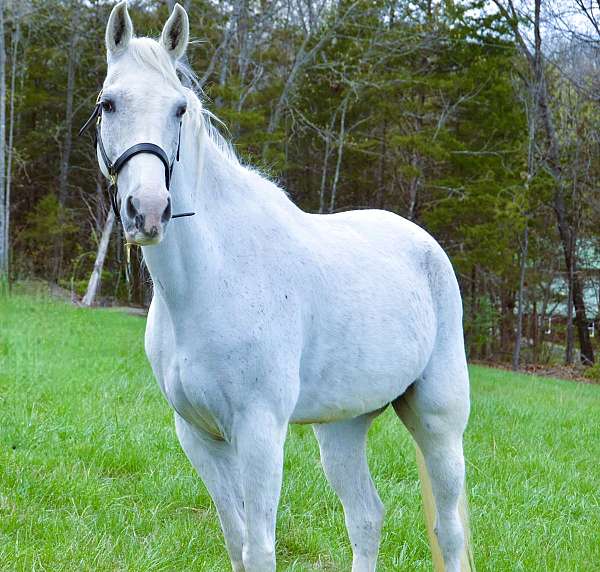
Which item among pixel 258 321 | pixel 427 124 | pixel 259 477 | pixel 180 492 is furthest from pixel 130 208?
pixel 427 124

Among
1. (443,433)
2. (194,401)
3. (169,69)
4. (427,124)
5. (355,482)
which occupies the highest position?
(427,124)

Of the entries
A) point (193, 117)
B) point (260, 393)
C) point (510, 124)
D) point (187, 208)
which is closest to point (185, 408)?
point (260, 393)

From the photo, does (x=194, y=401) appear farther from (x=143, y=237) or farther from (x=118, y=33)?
(x=118, y=33)

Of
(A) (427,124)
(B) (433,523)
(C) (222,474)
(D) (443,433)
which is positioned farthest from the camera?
(A) (427,124)

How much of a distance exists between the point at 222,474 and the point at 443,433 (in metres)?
0.90

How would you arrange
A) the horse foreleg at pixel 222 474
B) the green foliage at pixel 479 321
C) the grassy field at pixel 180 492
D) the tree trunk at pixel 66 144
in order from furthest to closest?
the tree trunk at pixel 66 144, the green foliage at pixel 479 321, the grassy field at pixel 180 492, the horse foreleg at pixel 222 474

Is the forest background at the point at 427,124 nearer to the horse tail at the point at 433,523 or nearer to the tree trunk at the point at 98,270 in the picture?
the tree trunk at the point at 98,270

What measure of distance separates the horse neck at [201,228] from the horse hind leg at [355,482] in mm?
983

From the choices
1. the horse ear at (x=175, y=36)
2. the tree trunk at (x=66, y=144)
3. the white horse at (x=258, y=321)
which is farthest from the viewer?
the tree trunk at (x=66, y=144)

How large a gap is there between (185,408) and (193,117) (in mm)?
846

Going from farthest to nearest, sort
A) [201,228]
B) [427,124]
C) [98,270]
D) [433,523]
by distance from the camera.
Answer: [98,270] < [427,124] < [433,523] < [201,228]

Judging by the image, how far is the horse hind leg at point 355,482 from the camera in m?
2.80

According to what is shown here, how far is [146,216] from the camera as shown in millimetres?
1716

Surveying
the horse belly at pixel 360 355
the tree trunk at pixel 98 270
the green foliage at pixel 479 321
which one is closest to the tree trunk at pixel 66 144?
the tree trunk at pixel 98 270
